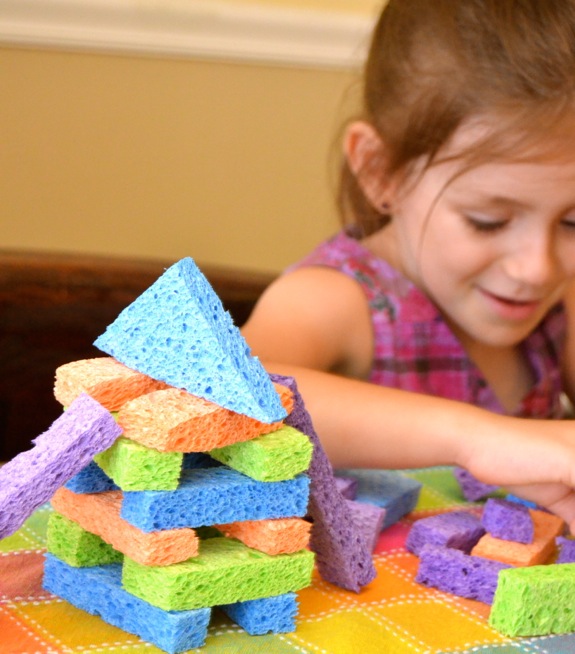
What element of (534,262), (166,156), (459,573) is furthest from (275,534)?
(166,156)

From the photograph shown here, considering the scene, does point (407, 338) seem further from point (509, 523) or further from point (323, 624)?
point (323, 624)

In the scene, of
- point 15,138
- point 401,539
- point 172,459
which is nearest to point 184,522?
point 172,459

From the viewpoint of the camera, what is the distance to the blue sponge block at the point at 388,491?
0.85 meters

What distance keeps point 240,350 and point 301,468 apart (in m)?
0.08

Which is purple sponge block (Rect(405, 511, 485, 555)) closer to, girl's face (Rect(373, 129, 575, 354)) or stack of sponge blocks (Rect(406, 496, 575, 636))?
stack of sponge blocks (Rect(406, 496, 575, 636))

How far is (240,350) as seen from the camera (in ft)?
2.02

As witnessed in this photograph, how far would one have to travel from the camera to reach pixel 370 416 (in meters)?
0.98

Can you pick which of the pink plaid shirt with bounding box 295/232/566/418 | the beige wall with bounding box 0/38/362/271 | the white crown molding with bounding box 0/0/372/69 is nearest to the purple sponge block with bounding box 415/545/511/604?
the pink plaid shirt with bounding box 295/232/566/418

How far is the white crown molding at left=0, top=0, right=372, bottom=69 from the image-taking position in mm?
2010

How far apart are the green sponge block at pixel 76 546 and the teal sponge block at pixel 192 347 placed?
118 mm

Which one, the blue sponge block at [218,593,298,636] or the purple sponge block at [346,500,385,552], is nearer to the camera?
the blue sponge block at [218,593,298,636]

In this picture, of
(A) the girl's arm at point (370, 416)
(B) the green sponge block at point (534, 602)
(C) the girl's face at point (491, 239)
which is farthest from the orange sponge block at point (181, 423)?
(C) the girl's face at point (491, 239)

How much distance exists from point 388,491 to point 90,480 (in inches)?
12.8

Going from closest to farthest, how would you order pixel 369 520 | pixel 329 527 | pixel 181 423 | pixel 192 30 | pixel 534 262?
pixel 181 423
pixel 329 527
pixel 369 520
pixel 534 262
pixel 192 30
